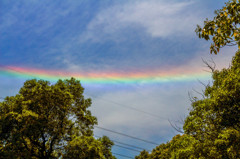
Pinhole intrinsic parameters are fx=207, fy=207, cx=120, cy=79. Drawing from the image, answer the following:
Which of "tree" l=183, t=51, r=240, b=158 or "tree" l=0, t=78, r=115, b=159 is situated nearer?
"tree" l=183, t=51, r=240, b=158

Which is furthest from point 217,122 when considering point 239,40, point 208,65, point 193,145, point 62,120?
point 62,120

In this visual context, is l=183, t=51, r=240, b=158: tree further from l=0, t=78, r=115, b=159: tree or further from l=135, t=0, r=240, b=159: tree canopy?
l=0, t=78, r=115, b=159: tree

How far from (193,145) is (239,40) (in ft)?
33.7

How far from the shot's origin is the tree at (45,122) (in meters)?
23.2

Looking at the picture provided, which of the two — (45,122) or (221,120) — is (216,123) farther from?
(45,122)

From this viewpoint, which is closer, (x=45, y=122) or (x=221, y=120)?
Answer: (x=221, y=120)

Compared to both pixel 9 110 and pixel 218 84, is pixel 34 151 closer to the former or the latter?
pixel 9 110

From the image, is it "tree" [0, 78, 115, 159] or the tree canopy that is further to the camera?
"tree" [0, 78, 115, 159]

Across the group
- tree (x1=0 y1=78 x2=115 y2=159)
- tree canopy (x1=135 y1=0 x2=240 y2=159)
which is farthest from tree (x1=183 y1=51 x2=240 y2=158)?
tree (x1=0 y1=78 x2=115 y2=159)

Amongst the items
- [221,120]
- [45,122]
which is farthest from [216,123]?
[45,122]

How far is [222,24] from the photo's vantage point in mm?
6258

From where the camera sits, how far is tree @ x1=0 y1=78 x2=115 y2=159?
23234 mm

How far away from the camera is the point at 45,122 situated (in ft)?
80.2

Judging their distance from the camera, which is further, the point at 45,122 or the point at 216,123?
the point at 45,122
